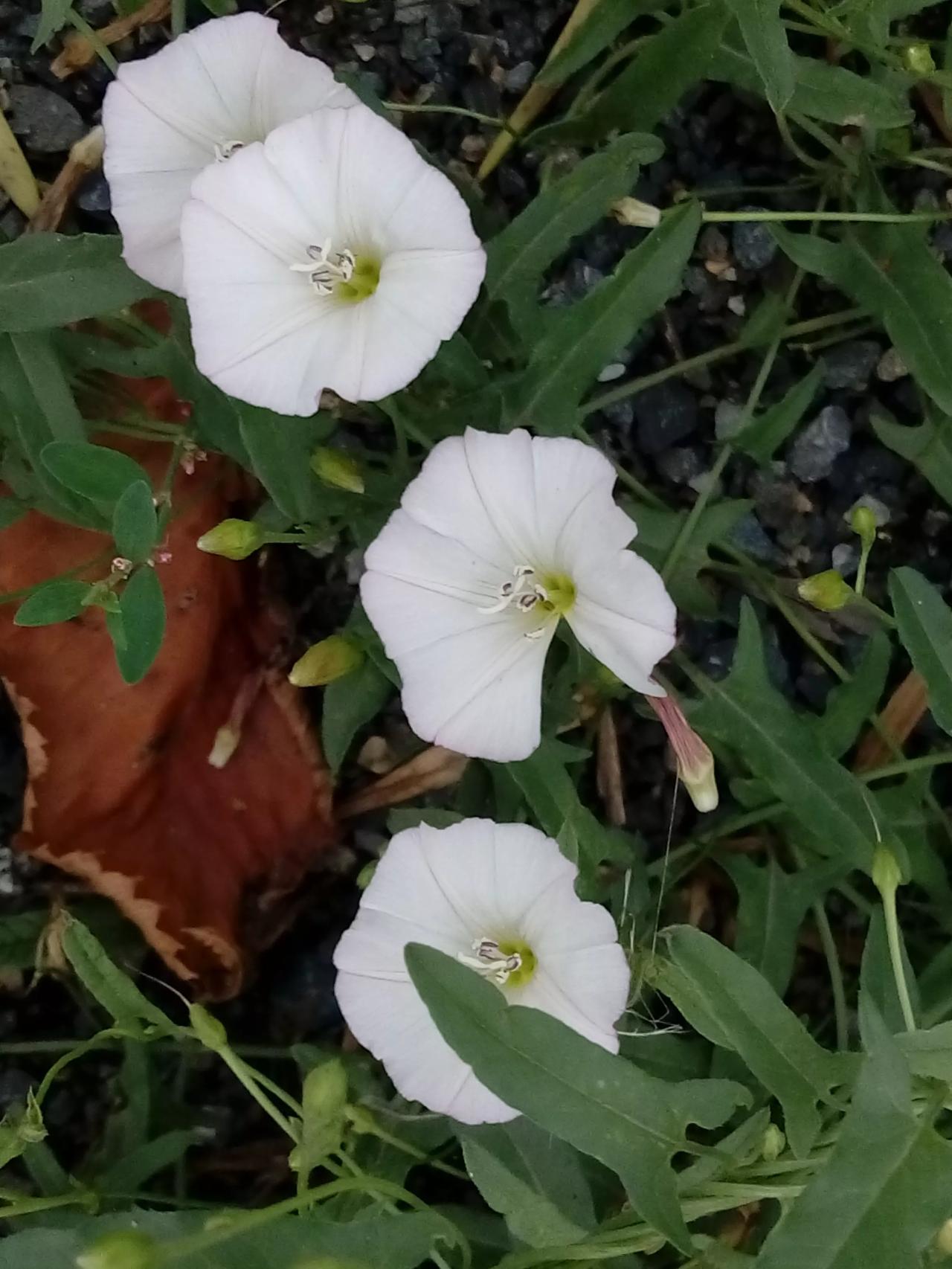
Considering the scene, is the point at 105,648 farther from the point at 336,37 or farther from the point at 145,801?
the point at 336,37

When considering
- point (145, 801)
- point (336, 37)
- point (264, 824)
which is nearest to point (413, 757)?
point (264, 824)

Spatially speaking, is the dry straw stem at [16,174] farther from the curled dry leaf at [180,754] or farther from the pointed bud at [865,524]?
the pointed bud at [865,524]

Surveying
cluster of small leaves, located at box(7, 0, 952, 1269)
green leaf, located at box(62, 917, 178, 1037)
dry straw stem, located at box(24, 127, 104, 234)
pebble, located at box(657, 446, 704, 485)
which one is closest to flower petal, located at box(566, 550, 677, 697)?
cluster of small leaves, located at box(7, 0, 952, 1269)

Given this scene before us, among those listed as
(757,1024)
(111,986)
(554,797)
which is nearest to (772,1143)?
(757,1024)

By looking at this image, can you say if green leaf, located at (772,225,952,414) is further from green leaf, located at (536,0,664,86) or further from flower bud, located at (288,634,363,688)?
flower bud, located at (288,634,363,688)

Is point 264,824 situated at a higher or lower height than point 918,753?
lower

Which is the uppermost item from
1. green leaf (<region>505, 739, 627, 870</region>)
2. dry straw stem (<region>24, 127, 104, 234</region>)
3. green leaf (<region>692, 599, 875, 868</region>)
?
dry straw stem (<region>24, 127, 104, 234</region>)
